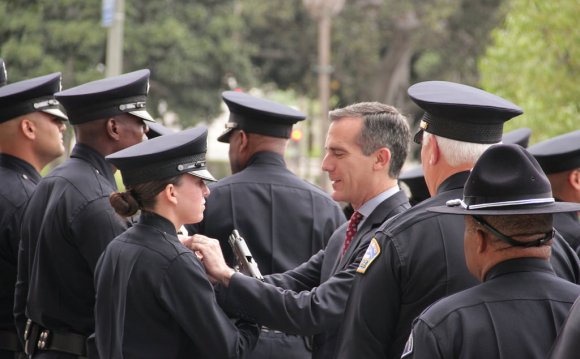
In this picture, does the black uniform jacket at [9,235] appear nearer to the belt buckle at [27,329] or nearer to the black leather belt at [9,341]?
the black leather belt at [9,341]

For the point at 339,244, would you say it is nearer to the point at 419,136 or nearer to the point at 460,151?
the point at 419,136

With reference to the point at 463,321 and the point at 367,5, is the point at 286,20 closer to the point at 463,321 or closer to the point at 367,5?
the point at 367,5

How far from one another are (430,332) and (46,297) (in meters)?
2.55

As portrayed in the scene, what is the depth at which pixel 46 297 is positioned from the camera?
5285 millimetres

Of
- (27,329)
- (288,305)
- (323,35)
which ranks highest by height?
(288,305)

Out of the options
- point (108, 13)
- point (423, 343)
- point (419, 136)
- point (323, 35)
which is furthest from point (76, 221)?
point (323, 35)

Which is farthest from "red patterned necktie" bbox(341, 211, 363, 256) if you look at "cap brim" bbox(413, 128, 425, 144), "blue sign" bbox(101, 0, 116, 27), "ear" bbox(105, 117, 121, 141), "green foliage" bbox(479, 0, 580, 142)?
"green foliage" bbox(479, 0, 580, 142)

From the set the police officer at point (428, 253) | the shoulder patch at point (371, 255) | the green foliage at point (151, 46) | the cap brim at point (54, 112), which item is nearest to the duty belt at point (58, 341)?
the cap brim at point (54, 112)

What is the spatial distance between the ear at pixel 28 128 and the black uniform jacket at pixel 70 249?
828mm

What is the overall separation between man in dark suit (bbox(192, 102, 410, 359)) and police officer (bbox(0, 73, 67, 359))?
1.64 metres

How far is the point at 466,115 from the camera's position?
4.18m

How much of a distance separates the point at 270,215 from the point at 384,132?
1122 mm

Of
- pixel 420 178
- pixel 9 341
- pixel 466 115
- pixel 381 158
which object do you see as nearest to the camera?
pixel 466 115

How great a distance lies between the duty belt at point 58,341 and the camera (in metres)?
5.31
